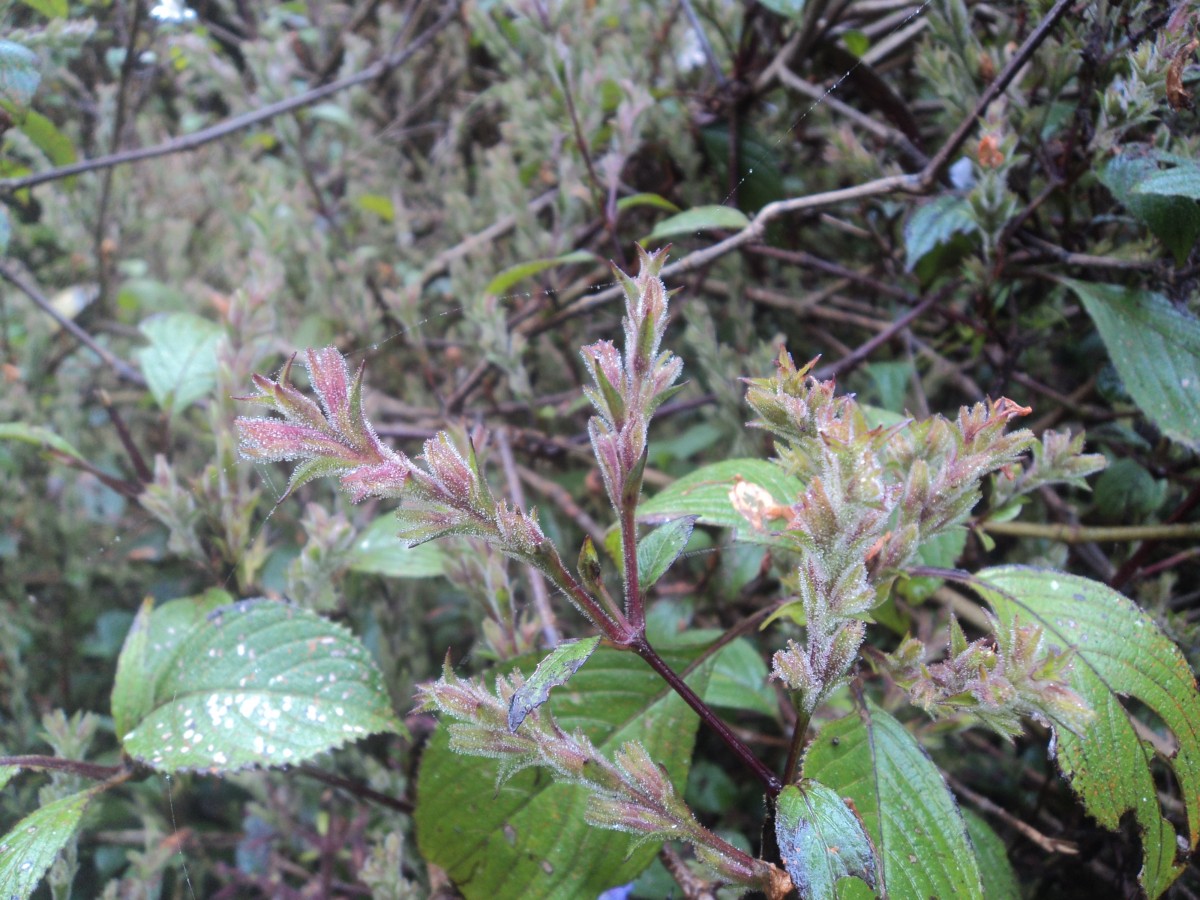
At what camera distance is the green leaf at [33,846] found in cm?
69

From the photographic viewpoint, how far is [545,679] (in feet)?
1.59

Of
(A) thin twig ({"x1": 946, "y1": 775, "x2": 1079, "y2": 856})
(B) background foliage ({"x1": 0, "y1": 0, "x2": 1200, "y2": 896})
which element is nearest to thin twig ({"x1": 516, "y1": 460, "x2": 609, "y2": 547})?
(B) background foliage ({"x1": 0, "y1": 0, "x2": 1200, "y2": 896})

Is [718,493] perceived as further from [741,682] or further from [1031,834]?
[1031,834]

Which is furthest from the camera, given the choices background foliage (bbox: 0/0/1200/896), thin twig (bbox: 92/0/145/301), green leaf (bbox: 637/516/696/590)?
thin twig (bbox: 92/0/145/301)

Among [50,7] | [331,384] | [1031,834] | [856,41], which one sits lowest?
[1031,834]

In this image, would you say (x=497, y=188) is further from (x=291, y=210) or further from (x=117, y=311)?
(x=117, y=311)

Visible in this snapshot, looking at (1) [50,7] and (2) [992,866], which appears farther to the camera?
(1) [50,7]

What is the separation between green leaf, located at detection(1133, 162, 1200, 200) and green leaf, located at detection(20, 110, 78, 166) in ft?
4.72

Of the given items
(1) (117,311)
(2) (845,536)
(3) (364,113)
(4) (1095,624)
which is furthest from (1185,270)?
(1) (117,311)

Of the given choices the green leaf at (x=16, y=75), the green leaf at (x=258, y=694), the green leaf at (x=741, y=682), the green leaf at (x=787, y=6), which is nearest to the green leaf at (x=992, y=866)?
the green leaf at (x=741, y=682)

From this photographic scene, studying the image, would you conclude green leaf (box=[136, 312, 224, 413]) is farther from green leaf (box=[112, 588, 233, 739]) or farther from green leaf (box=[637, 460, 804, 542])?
green leaf (box=[637, 460, 804, 542])

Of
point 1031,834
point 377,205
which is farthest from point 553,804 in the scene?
point 377,205

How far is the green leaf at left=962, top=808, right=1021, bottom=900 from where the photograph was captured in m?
0.71

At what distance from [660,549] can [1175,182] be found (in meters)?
0.61
